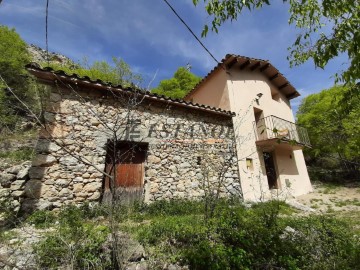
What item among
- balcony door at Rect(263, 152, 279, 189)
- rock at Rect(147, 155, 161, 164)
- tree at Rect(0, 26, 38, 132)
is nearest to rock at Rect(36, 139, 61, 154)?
rock at Rect(147, 155, 161, 164)

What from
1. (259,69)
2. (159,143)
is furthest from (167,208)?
(259,69)

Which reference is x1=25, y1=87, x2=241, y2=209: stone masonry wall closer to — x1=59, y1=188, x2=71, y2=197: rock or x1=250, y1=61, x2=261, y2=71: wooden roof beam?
x1=59, y1=188, x2=71, y2=197: rock

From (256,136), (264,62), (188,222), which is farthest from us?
(264,62)

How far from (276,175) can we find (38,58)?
2906 centimetres

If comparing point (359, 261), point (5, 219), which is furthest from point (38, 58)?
point (359, 261)

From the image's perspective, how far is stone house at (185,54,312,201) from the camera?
918cm

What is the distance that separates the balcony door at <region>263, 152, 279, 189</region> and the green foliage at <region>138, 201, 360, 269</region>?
6337mm

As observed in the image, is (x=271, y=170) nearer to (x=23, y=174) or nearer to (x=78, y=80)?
(x=78, y=80)

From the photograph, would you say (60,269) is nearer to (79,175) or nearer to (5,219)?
(5,219)

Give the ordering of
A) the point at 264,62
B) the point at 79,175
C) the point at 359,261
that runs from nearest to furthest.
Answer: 1. the point at 359,261
2. the point at 79,175
3. the point at 264,62

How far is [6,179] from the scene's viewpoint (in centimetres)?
507

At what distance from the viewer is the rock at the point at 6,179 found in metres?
5.03

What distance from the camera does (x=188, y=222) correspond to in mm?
4484

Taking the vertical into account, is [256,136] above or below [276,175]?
above
